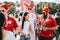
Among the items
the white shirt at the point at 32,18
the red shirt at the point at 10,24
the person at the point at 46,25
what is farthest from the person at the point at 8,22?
the person at the point at 46,25

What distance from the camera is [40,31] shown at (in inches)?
81.2

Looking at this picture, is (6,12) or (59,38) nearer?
(6,12)

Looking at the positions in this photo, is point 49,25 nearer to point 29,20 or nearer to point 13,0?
point 29,20

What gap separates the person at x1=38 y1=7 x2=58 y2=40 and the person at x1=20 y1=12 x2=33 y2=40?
13 centimetres

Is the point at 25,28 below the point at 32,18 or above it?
below

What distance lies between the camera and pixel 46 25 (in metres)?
2.02

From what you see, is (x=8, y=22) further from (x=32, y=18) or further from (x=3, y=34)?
(x=3, y=34)

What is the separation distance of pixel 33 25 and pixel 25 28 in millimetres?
103

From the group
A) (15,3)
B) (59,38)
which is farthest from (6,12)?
(59,38)

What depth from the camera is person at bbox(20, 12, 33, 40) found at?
202 cm

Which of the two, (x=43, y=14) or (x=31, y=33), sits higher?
(x=43, y=14)

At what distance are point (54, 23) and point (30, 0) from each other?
0.40 meters

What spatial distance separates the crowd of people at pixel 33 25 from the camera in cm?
200

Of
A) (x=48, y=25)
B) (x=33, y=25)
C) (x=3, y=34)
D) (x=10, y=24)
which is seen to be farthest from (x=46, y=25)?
(x=3, y=34)
